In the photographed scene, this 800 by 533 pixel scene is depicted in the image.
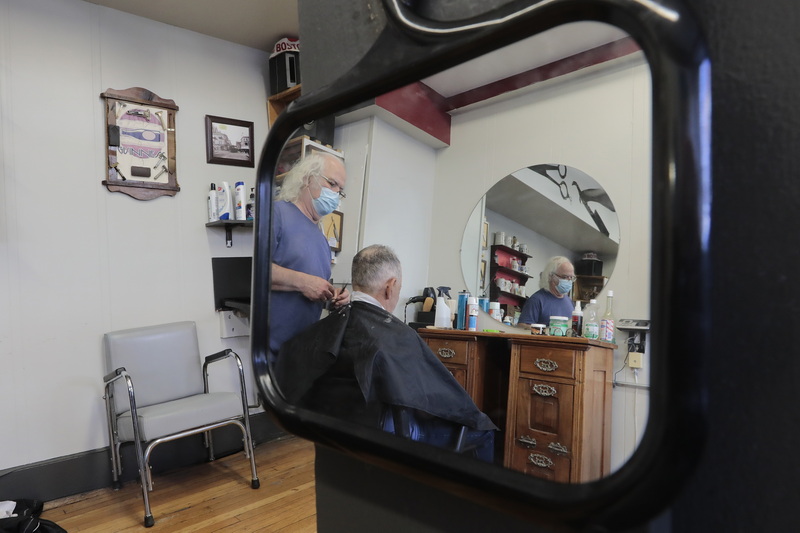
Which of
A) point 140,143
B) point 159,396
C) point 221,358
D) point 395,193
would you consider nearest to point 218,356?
point 221,358

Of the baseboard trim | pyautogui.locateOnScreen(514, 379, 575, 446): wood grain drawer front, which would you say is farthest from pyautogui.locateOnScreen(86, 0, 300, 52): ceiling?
pyautogui.locateOnScreen(514, 379, 575, 446): wood grain drawer front

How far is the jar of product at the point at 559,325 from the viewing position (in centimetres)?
35

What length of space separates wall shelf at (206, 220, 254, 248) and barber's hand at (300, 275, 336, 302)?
9.62 feet

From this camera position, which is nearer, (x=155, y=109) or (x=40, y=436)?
(x=40, y=436)

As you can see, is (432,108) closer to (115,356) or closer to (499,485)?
(499,485)

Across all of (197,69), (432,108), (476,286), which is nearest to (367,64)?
(432,108)

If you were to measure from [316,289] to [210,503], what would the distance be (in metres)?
2.67


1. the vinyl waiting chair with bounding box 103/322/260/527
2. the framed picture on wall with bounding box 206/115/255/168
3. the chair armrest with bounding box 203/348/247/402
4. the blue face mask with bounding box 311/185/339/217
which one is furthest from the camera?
the framed picture on wall with bounding box 206/115/255/168

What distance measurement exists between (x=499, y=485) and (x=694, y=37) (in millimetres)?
297

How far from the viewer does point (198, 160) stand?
344 cm

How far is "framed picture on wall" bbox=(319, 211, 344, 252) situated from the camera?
1.74 feet

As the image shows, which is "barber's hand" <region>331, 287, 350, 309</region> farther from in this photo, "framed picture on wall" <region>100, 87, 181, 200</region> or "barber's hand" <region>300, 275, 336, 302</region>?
"framed picture on wall" <region>100, 87, 181, 200</region>

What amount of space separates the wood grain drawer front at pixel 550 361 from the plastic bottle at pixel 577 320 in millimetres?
15

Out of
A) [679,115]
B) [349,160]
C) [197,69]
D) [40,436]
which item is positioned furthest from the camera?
[197,69]
